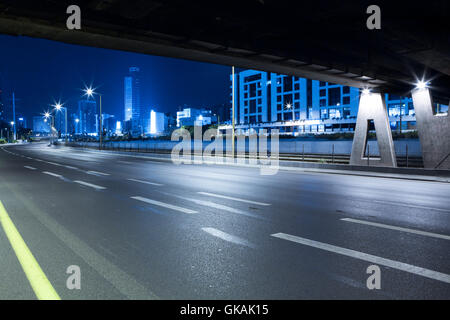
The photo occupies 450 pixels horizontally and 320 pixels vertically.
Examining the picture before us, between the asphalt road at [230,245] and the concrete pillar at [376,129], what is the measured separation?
42.9 feet

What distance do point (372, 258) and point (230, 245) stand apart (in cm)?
217

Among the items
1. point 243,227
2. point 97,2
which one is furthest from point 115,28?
point 243,227

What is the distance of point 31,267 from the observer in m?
4.88

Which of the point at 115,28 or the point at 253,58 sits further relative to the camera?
the point at 253,58

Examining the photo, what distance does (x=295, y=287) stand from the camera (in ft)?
13.7

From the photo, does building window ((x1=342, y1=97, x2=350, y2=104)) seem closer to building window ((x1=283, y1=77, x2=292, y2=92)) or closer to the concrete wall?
building window ((x1=283, y1=77, x2=292, y2=92))

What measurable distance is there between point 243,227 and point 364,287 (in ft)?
10.8

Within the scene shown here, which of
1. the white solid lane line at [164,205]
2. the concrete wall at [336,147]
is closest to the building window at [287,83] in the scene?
the concrete wall at [336,147]

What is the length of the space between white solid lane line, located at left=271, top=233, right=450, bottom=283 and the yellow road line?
12.4 feet

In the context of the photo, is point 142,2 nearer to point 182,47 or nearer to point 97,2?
point 97,2

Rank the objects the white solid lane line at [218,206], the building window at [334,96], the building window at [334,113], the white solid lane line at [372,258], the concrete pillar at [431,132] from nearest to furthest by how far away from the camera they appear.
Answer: the white solid lane line at [372,258] → the white solid lane line at [218,206] → the concrete pillar at [431,132] → the building window at [334,113] → the building window at [334,96]

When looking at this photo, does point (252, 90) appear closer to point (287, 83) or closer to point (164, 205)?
point (287, 83)

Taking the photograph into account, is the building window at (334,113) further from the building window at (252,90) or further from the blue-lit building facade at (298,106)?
the building window at (252,90)

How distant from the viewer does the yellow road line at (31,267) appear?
4.03 m
